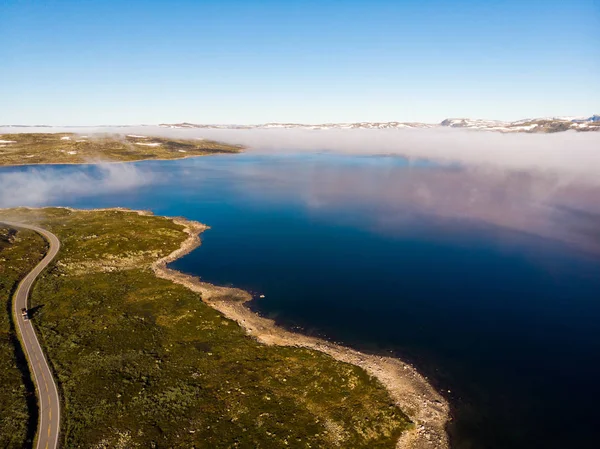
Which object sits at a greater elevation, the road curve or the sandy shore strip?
the road curve

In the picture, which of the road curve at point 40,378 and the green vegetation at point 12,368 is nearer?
the road curve at point 40,378

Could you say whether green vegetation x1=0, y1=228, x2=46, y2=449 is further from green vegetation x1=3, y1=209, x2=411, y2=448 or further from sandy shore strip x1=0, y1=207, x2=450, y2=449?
sandy shore strip x1=0, y1=207, x2=450, y2=449

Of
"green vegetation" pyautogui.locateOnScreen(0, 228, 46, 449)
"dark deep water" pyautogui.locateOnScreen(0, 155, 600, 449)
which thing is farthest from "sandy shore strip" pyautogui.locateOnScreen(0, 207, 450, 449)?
"green vegetation" pyautogui.locateOnScreen(0, 228, 46, 449)

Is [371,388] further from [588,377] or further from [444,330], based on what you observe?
[588,377]

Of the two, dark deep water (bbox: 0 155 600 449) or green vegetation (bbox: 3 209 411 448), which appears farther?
dark deep water (bbox: 0 155 600 449)

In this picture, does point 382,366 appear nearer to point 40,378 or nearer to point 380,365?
point 380,365

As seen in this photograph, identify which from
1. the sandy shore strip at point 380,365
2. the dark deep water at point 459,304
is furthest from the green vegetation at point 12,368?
the dark deep water at point 459,304

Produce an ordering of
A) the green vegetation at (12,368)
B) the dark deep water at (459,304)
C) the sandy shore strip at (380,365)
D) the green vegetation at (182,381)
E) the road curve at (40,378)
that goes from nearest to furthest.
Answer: the road curve at (40,378)
the green vegetation at (12,368)
the green vegetation at (182,381)
the sandy shore strip at (380,365)
the dark deep water at (459,304)

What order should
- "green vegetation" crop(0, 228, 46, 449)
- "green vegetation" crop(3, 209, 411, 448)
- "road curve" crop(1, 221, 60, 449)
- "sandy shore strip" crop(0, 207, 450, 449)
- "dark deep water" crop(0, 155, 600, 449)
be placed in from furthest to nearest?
"dark deep water" crop(0, 155, 600, 449) < "sandy shore strip" crop(0, 207, 450, 449) < "green vegetation" crop(3, 209, 411, 448) < "green vegetation" crop(0, 228, 46, 449) < "road curve" crop(1, 221, 60, 449)

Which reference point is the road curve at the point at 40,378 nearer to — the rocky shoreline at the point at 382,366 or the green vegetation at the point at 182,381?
the green vegetation at the point at 182,381

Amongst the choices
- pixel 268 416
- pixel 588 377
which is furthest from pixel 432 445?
pixel 588 377
